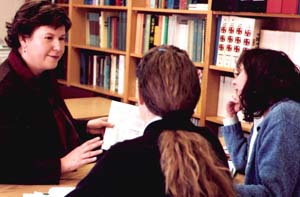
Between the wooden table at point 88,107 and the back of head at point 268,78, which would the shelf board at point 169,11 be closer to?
the wooden table at point 88,107

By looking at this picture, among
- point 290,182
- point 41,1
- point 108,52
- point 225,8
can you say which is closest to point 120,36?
point 108,52

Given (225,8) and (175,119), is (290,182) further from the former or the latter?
(225,8)

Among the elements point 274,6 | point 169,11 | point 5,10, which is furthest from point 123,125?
point 5,10

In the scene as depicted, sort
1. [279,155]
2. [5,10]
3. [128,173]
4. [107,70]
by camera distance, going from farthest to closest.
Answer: [5,10] < [107,70] < [279,155] < [128,173]

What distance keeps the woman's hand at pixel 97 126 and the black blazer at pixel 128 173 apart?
910 mm

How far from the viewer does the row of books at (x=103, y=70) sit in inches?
155

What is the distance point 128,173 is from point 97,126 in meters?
1.03

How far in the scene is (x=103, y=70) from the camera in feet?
13.4

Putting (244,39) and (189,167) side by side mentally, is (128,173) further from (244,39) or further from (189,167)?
(244,39)

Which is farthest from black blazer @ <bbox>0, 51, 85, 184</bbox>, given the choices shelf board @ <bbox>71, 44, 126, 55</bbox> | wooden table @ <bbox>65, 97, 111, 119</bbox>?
shelf board @ <bbox>71, 44, 126, 55</bbox>

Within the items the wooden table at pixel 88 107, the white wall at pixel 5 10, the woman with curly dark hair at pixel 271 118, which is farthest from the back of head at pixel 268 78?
the white wall at pixel 5 10

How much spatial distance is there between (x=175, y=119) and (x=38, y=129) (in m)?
0.80

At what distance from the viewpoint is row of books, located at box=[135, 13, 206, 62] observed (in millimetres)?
3266

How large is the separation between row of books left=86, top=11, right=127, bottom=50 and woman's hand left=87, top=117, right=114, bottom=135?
1.71 m
